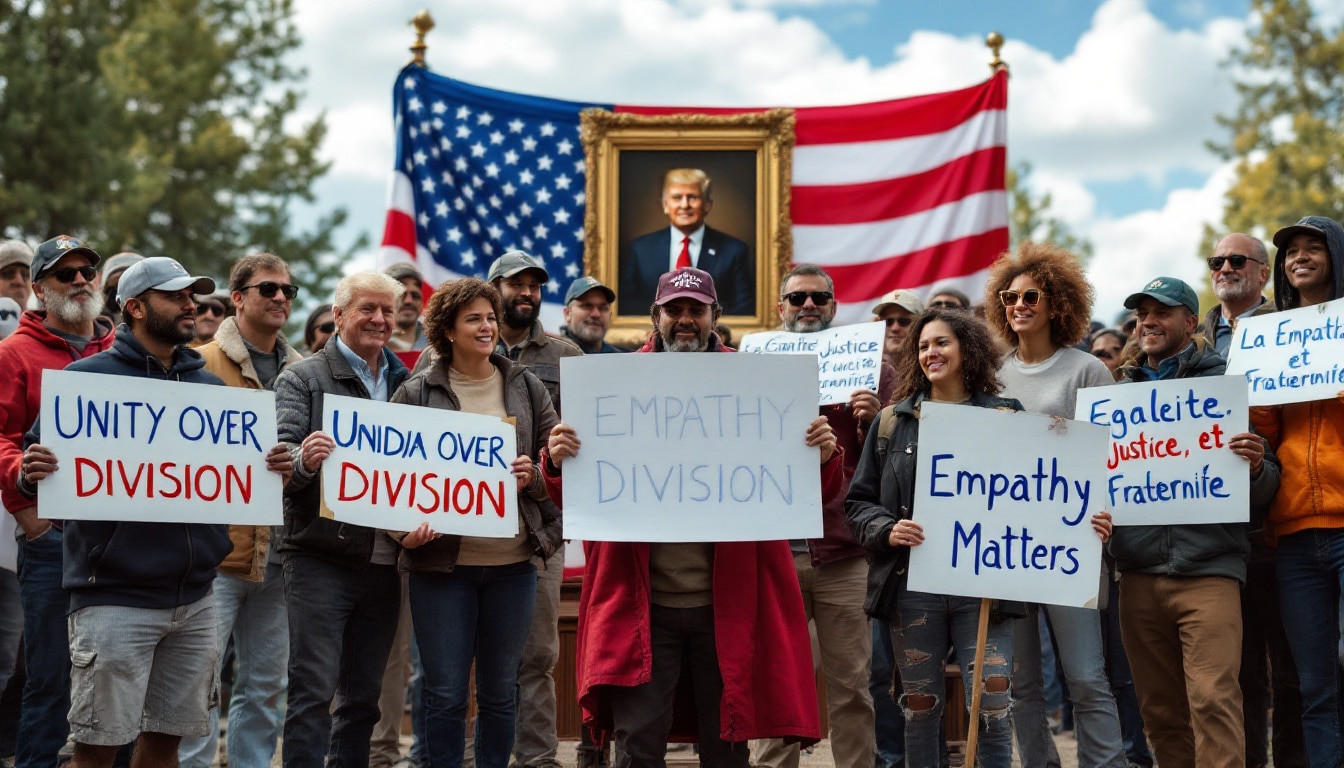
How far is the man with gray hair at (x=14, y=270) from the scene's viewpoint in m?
7.83

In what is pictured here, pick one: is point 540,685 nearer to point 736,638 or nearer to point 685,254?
point 736,638

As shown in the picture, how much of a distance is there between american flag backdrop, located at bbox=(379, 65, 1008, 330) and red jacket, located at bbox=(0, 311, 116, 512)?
4.69 m

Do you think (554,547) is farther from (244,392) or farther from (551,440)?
(244,392)

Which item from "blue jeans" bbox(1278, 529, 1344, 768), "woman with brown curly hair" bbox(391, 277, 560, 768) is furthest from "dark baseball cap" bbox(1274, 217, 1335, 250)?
"woman with brown curly hair" bbox(391, 277, 560, 768)

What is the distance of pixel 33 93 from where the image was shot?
22.9 metres

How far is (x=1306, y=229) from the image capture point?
6.15m

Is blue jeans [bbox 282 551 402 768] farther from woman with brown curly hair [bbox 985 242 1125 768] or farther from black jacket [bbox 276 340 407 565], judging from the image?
woman with brown curly hair [bbox 985 242 1125 768]

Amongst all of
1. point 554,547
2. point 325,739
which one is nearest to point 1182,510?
point 554,547

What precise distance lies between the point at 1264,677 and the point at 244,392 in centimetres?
526

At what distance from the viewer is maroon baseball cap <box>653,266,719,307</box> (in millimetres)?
5281

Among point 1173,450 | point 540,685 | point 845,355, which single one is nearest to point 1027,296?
point 1173,450

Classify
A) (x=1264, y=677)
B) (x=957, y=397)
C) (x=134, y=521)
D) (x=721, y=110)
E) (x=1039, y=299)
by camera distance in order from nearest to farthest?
(x=134, y=521), (x=957, y=397), (x=1039, y=299), (x=1264, y=677), (x=721, y=110)

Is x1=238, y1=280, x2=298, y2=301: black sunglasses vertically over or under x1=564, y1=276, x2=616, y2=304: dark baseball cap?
under

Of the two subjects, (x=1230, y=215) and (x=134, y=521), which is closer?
(x=134, y=521)
